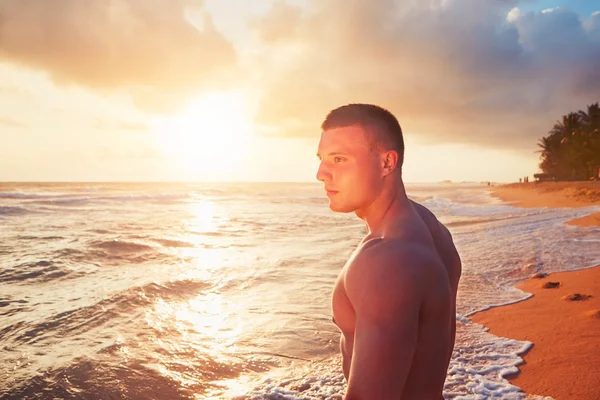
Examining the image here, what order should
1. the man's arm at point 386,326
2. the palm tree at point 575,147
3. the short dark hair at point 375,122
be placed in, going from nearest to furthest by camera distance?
the man's arm at point 386,326 < the short dark hair at point 375,122 < the palm tree at point 575,147

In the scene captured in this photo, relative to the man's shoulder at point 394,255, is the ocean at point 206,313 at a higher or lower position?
lower

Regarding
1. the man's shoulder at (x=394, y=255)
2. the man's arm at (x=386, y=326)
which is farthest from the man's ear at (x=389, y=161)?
the man's arm at (x=386, y=326)

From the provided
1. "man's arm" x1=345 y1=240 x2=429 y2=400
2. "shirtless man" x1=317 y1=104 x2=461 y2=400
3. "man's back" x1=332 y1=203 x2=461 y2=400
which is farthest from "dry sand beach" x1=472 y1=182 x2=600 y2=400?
"man's arm" x1=345 y1=240 x2=429 y2=400

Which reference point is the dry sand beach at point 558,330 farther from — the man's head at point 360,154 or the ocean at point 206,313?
the man's head at point 360,154

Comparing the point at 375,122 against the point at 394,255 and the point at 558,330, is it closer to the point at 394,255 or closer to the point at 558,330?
the point at 394,255

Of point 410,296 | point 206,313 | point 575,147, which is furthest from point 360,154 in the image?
point 575,147

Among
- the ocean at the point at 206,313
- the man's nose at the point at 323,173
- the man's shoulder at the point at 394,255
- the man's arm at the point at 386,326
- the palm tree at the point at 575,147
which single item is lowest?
the ocean at the point at 206,313

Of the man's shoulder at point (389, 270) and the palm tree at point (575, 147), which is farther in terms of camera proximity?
the palm tree at point (575, 147)

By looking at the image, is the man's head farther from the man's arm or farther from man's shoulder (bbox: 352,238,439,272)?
the man's arm

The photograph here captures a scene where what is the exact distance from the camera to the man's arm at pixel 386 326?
1566mm

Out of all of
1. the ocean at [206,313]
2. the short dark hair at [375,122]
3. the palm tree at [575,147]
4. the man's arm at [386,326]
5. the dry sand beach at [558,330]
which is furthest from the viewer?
the palm tree at [575,147]

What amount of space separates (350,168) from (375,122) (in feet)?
0.82

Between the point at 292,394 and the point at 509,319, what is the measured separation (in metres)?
4.08

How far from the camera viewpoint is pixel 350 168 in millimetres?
2043
